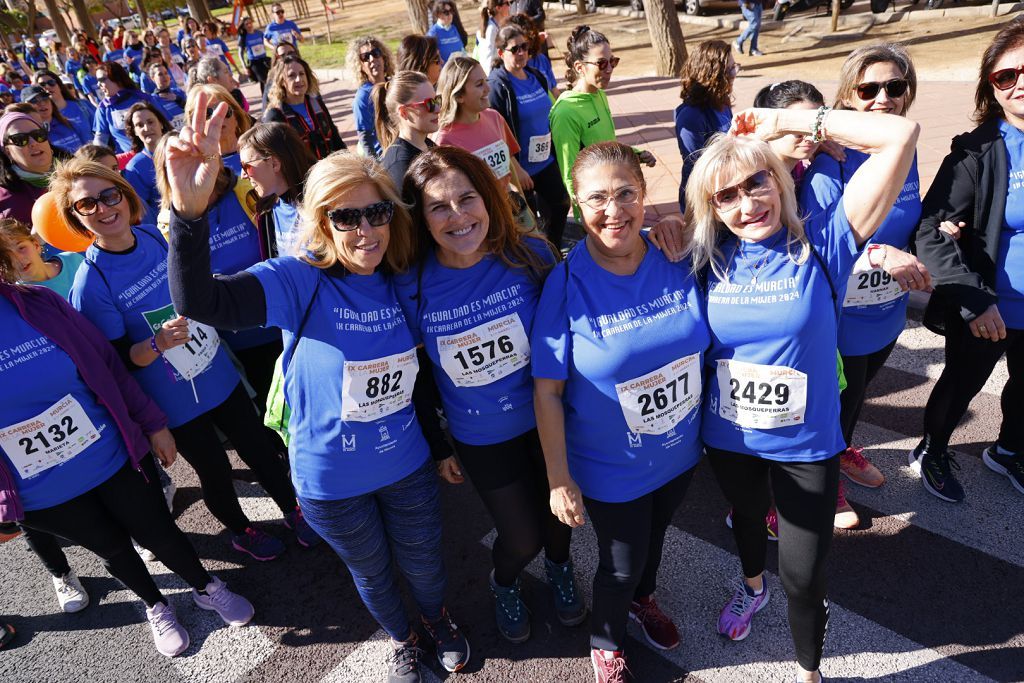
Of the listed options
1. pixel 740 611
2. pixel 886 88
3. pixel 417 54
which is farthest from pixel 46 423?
pixel 417 54

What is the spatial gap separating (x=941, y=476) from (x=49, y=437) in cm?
396

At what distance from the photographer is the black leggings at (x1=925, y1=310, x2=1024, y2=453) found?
9.90 ft

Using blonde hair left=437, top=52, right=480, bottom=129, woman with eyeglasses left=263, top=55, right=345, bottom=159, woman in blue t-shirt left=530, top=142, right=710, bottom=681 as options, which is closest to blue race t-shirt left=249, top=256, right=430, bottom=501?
woman in blue t-shirt left=530, top=142, right=710, bottom=681

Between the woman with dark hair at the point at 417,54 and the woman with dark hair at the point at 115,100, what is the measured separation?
3.73 m

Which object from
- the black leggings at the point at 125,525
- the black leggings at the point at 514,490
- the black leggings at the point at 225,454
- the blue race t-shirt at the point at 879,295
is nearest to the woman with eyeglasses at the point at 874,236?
the blue race t-shirt at the point at 879,295

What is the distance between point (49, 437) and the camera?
2572mm

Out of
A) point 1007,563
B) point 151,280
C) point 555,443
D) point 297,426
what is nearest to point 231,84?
point 151,280

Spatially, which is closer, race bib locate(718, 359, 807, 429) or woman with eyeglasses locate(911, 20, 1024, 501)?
race bib locate(718, 359, 807, 429)

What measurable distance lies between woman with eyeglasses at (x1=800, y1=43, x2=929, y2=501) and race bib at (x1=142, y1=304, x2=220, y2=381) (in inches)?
103

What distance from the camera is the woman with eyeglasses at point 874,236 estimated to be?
2.54 metres

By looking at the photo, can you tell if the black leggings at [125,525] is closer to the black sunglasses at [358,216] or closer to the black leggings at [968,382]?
the black sunglasses at [358,216]

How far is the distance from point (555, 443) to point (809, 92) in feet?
5.54

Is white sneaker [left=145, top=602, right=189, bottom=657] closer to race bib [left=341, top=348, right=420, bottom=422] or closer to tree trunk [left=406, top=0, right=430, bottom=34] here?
race bib [left=341, top=348, right=420, bottom=422]

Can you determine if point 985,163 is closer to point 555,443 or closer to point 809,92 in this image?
point 809,92
